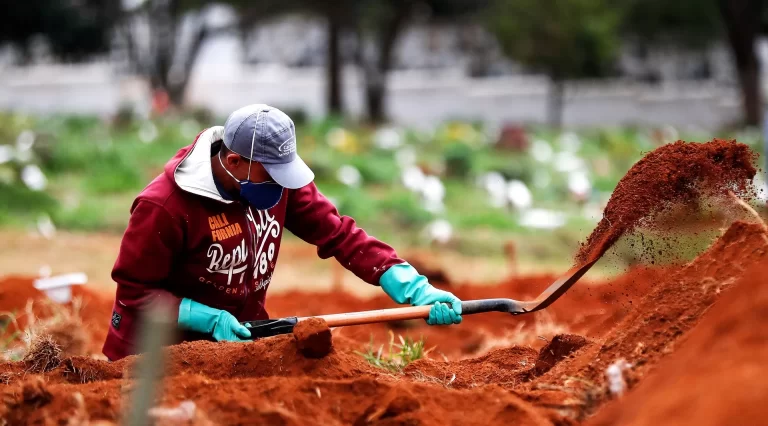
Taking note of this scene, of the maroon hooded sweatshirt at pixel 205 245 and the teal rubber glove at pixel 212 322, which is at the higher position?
the maroon hooded sweatshirt at pixel 205 245

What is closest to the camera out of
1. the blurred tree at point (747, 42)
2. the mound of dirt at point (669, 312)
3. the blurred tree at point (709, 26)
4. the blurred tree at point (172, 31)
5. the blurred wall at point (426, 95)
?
the mound of dirt at point (669, 312)

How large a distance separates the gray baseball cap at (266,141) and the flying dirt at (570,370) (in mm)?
711

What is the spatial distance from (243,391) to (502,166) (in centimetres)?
1275

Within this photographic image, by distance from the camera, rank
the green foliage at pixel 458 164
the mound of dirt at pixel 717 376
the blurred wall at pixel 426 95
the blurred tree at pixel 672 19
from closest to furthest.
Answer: the mound of dirt at pixel 717 376 → the green foliage at pixel 458 164 → the blurred tree at pixel 672 19 → the blurred wall at pixel 426 95

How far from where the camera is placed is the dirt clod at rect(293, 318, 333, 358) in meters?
3.92

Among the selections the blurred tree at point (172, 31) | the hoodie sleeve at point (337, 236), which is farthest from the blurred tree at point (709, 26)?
the hoodie sleeve at point (337, 236)

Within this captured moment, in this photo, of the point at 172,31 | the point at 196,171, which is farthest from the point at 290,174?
the point at 172,31

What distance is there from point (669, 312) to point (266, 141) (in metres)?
1.76

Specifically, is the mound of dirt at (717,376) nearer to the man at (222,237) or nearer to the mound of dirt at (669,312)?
the mound of dirt at (669,312)

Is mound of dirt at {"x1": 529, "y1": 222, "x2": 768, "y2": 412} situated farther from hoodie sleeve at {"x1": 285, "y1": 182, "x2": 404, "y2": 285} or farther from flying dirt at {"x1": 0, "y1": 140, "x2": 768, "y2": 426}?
hoodie sleeve at {"x1": 285, "y1": 182, "x2": 404, "y2": 285}

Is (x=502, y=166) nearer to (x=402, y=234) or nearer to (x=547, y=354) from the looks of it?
(x=402, y=234)

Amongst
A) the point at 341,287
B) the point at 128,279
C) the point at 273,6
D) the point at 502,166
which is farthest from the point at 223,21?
the point at 128,279

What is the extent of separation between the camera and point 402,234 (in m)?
12.1

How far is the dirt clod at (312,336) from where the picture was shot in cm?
392
